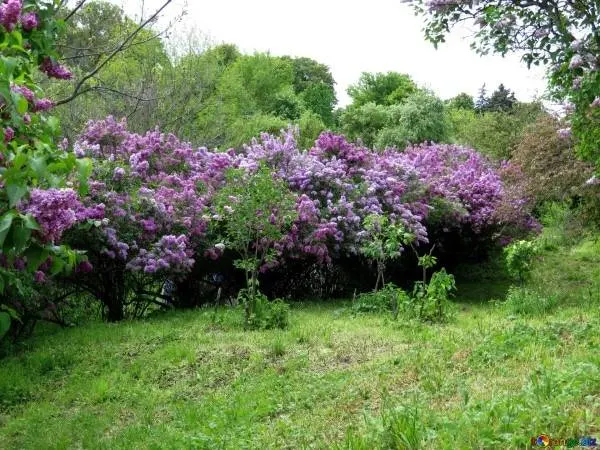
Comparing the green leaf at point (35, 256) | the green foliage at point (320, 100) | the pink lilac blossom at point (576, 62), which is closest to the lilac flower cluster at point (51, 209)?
the green leaf at point (35, 256)

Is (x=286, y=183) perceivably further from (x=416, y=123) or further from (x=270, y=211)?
(x=416, y=123)

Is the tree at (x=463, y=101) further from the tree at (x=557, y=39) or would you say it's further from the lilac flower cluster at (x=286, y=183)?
the tree at (x=557, y=39)

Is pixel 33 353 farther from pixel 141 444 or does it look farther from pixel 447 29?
pixel 447 29

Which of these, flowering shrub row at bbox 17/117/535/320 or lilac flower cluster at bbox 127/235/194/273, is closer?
lilac flower cluster at bbox 127/235/194/273

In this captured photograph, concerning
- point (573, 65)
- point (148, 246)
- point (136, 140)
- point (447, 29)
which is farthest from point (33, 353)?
point (573, 65)

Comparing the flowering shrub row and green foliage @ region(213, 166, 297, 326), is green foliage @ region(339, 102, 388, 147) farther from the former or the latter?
green foliage @ region(213, 166, 297, 326)

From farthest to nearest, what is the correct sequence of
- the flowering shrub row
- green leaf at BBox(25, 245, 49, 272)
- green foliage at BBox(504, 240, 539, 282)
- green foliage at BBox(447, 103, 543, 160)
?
green foliage at BBox(447, 103, 543, 160) < green foliage at BBox(504, 240, 539, 282) < the flowering shrub row < green leaf at BBox(25, 245, 49, 272)

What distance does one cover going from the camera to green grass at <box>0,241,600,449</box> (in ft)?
11.0

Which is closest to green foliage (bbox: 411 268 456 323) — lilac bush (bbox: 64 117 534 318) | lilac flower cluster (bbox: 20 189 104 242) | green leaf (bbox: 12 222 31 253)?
lilac bush (bbox: 64 117 534 318)

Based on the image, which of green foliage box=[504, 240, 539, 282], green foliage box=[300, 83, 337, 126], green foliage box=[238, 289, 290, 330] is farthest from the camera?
green foliage box=[300, 83, 337, 126]

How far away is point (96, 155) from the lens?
11.0 metres

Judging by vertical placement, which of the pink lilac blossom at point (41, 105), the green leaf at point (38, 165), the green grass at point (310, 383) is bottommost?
the green grass at point (310, 383)

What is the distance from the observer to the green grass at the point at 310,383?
3.35 metres

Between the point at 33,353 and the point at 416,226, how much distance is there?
757 centimetres
